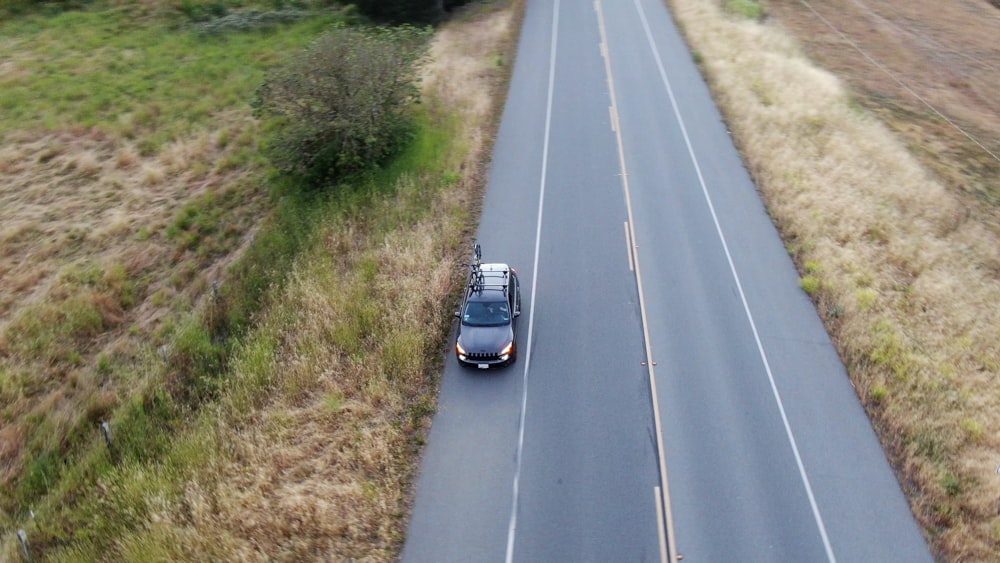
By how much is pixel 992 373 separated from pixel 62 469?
21.7 metres

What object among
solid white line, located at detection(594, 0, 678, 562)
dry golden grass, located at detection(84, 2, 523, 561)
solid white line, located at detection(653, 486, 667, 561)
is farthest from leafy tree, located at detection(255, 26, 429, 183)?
solid white line, located at detection(653, 486, 667, 561)

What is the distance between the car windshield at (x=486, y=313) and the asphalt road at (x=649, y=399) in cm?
104

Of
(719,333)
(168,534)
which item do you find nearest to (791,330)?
(719,333)

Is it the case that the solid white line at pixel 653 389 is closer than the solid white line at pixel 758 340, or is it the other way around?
the solid white line at pixel 653 389

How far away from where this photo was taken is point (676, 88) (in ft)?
108

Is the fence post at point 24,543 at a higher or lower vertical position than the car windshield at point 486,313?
lower

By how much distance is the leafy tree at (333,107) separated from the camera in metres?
25.4

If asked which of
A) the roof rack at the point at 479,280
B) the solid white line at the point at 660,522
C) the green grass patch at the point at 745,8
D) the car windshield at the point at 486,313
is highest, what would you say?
the green grass patch at the point at 745,8

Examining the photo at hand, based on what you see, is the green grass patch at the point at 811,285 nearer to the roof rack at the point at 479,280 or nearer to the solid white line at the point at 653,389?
the solid white line at the point at 653,389

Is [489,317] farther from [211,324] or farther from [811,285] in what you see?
[811,285]

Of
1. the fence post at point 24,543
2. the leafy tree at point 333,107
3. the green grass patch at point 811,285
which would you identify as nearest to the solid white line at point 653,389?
the green grass patch at point 811,285

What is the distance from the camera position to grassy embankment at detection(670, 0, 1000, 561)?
1539cm

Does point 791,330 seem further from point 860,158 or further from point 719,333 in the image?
point 860,158

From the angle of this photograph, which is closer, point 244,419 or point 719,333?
point 244,419
